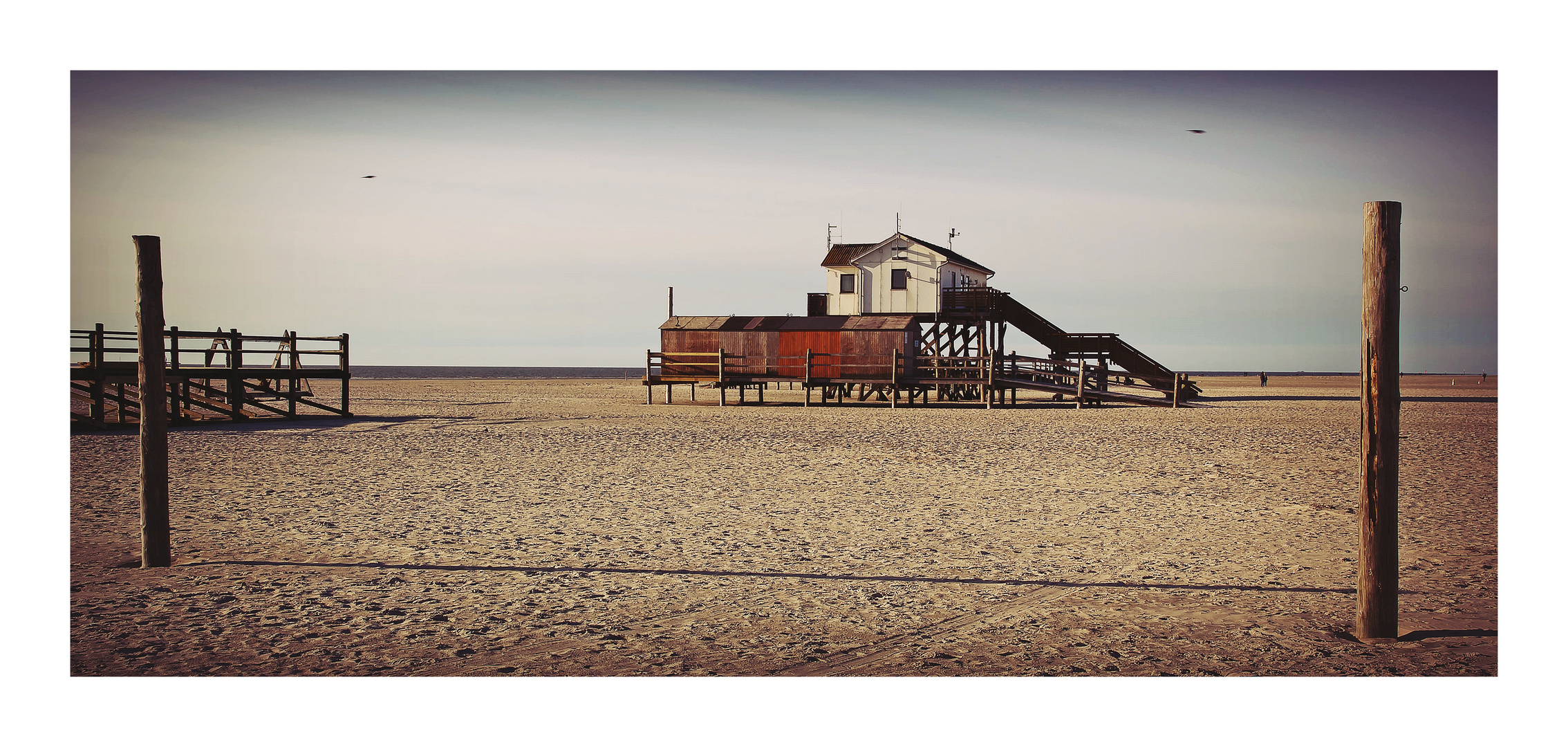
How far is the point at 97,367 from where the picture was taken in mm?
18094

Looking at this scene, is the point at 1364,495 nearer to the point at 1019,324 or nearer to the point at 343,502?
the point at 343,502

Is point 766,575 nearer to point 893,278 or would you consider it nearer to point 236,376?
point 236,376

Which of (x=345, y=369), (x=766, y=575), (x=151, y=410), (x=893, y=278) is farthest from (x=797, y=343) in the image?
(x=151, y=410)

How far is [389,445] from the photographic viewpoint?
16.4m

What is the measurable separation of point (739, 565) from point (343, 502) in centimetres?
534

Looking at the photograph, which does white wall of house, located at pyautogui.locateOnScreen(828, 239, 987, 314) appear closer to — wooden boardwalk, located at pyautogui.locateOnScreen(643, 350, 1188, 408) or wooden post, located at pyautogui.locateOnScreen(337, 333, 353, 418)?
wooden boardwalk, located at pyautogui.locateOnScreen(643, 350, 1188, 408)

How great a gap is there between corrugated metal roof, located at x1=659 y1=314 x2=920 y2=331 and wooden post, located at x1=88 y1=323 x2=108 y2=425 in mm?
17847

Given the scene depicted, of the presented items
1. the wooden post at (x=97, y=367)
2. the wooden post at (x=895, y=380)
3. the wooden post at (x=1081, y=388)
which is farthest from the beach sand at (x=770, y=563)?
the wooden post at (x=895, y=380)

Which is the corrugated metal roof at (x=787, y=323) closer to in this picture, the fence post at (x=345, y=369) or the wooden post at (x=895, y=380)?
the wooden post at (x=895, y=380)

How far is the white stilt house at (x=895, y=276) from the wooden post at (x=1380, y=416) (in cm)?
3086

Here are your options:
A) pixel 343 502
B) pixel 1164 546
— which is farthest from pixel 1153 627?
pixel 343 502

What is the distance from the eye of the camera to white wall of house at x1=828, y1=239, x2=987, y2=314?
36.4 metres

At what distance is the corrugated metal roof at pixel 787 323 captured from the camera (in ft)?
106

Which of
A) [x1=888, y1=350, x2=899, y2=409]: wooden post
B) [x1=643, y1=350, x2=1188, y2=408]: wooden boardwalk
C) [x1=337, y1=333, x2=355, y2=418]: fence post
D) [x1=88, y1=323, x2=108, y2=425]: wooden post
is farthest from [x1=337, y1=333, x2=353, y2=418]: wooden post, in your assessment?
[x1=888, y1=350, x2=899, y2=409]: wooden post
